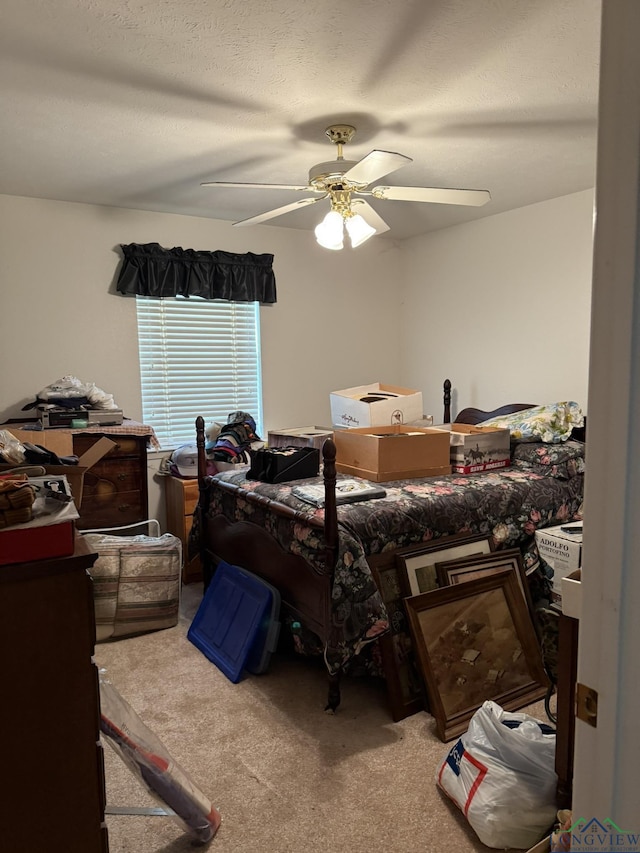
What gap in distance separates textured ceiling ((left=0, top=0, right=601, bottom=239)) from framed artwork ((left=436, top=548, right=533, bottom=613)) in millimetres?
2016

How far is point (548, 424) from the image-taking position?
3453mm

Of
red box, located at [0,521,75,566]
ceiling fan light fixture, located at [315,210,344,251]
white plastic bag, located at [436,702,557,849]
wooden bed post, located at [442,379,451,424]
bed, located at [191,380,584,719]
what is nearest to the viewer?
red box, located at [0,521,75,566]

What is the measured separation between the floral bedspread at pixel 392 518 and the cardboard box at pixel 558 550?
103mm

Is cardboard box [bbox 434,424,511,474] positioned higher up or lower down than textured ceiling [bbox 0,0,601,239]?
lower down

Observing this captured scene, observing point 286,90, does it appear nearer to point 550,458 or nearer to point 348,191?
point 348,191

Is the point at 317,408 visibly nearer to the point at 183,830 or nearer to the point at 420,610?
the point at 420,610

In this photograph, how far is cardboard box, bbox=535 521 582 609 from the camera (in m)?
2.68

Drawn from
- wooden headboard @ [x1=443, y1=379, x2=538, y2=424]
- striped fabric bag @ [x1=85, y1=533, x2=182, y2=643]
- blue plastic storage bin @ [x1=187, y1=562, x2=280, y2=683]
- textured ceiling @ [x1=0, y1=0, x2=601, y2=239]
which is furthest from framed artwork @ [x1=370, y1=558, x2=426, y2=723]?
wooden headboard @ [x1=443, y1=379, x2=538, y2=424]

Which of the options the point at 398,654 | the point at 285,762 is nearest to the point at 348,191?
the point at 398,654

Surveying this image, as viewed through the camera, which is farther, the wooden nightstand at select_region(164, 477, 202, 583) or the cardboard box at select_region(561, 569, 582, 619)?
the wooden nightstand at select_region(164, 477, 202, 583)

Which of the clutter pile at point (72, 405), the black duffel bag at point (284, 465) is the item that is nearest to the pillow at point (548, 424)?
the black duffel bag at point (284, 465)

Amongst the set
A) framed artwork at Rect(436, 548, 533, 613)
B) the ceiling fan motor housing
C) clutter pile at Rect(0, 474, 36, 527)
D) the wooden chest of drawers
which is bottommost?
framed artwork at Rect(436, 548, 533, 613)

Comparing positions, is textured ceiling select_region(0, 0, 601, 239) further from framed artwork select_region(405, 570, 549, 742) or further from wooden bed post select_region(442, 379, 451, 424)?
framed artwork select_region(405, 570, 549, 742)

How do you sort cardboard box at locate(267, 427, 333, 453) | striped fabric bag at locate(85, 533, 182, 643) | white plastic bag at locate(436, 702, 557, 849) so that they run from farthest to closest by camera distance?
cardboard box at locate(267, 427, 333, 453), striped fabric bag at locate(85, 533, 182, 643), white plastic bag at locate(436, 702, 557, 849)
